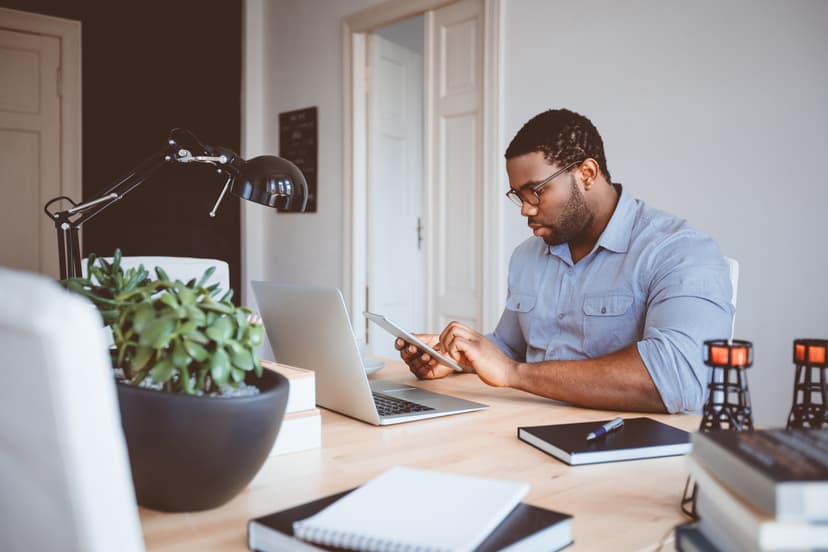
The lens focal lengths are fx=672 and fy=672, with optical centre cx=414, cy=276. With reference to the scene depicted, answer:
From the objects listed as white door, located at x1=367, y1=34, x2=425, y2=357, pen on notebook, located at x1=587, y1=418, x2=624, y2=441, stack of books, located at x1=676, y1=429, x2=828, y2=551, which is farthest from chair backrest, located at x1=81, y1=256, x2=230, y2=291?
white door, located at x1=367, y1=34, x2=425, y2=357

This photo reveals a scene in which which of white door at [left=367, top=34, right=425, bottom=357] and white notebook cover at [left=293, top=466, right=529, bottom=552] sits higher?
white door at [left=367, top=34, right=425, bottom=357]

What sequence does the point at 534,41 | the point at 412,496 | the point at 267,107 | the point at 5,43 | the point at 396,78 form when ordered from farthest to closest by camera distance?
1. the point at 267,107
2. the point at 396,78
3. the point at 5,43
4. the point at 534,41
5. the point at 412,496

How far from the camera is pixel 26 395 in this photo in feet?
1.38

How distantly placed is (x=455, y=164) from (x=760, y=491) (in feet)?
10.7

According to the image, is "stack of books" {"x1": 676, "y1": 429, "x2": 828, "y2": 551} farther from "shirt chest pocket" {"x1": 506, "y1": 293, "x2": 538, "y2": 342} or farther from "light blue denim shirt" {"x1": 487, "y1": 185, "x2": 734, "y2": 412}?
"shirt chest pocket" {"x1": 506, "y1": 293, "x2": 538, "y2": 342}

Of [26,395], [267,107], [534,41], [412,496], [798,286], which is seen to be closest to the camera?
[26,395]

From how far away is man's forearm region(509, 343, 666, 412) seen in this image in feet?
4.36

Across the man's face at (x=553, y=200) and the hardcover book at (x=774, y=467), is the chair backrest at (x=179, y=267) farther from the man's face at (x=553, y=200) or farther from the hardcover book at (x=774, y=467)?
the hardcover book at (x=774, y=467)

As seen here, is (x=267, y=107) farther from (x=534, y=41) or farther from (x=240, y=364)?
(x=240, y=364)

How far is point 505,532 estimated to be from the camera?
2.05 feet

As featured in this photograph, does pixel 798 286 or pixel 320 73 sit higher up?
pixel 320 73

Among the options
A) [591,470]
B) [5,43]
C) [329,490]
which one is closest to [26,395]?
[329,490]

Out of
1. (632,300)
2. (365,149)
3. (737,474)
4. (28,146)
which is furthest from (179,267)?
(28,146)

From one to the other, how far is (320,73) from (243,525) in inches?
158
